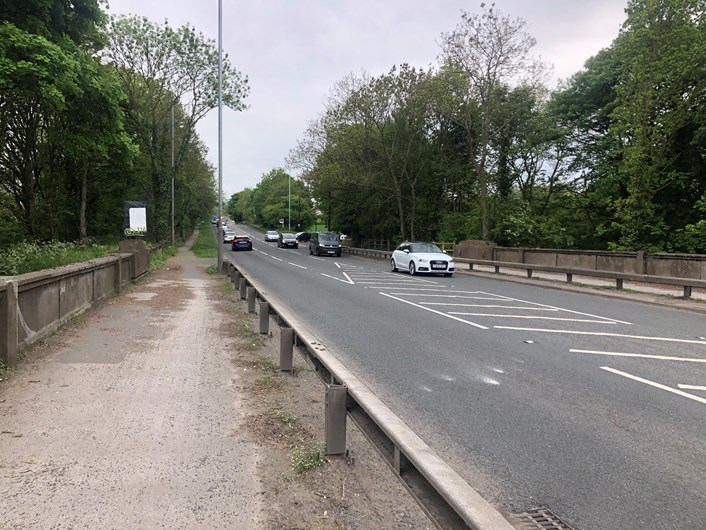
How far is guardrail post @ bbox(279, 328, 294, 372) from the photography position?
614cm

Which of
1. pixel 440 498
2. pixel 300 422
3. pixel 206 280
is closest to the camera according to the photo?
pixel 440 498

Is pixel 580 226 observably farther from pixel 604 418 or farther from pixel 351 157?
pixel 604 418

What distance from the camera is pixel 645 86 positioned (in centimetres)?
2297

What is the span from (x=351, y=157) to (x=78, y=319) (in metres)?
31.9

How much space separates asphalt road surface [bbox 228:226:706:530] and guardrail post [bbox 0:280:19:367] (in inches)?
163

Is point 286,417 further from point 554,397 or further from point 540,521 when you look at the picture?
point 554,397

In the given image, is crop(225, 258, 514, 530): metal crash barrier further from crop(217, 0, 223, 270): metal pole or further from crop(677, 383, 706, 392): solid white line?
crop(217, 0, 223, 270): metal pole

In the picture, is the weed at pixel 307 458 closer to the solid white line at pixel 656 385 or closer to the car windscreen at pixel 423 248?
the solid white line at pixel 656 385

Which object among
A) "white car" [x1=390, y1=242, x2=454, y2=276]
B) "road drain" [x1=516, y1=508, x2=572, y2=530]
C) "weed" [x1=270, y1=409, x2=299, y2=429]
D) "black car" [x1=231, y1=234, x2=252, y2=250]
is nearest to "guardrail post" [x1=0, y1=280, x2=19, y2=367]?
"weed" [x1=270, y1=409, x2=299, y2=429]

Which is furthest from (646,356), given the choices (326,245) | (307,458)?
(326,245)

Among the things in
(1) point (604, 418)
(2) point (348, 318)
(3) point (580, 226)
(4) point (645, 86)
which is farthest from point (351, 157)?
(1) point (604, 418)

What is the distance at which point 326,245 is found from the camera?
42.0m

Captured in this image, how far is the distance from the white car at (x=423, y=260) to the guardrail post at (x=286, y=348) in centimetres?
1673

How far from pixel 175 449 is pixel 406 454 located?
2.19 m
